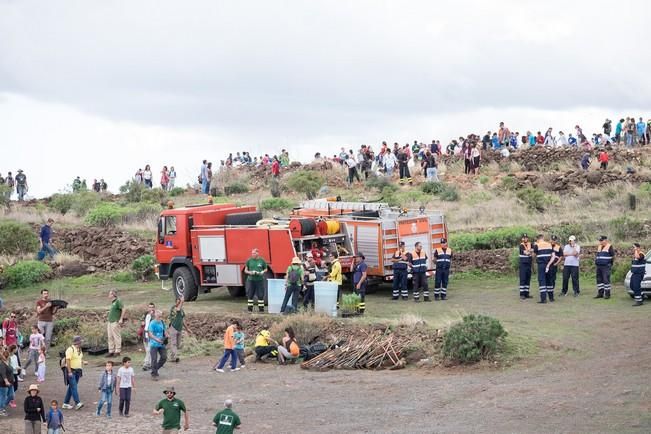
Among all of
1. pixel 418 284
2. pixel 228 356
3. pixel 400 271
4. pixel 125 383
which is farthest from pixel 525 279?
pixel 125 383

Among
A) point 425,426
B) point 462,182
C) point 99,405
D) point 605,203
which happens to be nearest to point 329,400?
point 425,426

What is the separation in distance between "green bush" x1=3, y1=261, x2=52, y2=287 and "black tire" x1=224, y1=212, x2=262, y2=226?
35.1ft

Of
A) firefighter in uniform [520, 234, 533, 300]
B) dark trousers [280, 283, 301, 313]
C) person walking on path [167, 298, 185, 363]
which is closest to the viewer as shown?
person walking on path [167, 298, 185, 363]

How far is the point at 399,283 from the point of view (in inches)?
1208

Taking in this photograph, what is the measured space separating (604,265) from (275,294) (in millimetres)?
8407

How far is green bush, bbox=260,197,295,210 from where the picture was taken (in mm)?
51441

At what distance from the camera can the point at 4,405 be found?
21828 mm

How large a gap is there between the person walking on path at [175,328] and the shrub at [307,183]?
2995 cm

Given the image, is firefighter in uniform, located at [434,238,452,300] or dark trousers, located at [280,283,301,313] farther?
firefighter in uniform, located at [434,238,452,300]

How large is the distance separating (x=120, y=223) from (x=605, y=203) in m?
20.9

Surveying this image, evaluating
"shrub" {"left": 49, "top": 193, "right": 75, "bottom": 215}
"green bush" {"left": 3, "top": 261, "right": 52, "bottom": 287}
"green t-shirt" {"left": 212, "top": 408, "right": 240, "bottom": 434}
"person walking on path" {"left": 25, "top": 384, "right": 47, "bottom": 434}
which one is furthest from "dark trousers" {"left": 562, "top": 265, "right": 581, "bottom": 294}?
"shrub" {"left": 49, "top": 193, "right": 75, "bottom": 215}

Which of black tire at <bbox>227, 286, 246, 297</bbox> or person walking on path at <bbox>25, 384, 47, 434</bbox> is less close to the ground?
black tire at <bbox>227, 286, 246, 297</bbox>

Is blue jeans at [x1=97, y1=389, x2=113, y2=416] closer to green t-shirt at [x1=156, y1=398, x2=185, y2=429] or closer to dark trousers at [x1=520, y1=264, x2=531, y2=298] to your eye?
green t-shirt at [x1=156, y1=398, x2=185, y2=429]

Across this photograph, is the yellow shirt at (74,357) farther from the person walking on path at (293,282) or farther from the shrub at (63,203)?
the shrub at (63,203)
